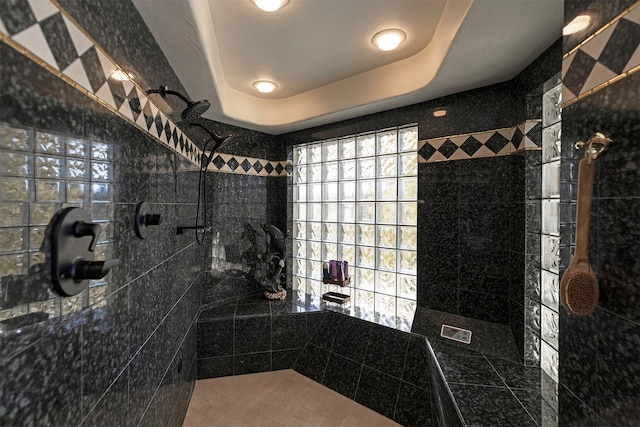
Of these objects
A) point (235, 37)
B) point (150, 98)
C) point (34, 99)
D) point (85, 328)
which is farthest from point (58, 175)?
point (235, 37)

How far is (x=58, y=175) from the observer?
0.62 metres

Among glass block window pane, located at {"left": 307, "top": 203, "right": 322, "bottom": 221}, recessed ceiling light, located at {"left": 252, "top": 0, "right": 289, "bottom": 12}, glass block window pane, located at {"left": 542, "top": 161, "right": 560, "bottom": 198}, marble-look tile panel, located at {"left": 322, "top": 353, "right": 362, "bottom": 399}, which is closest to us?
recessed ceiling light, located at {"left": 252, "top": 0, "right": 289, "bottom": 12}

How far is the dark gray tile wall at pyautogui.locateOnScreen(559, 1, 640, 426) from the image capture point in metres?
0.58

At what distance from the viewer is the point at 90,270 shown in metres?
0.63

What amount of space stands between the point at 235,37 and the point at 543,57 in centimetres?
165

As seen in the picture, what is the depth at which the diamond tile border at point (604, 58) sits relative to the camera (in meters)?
0.57

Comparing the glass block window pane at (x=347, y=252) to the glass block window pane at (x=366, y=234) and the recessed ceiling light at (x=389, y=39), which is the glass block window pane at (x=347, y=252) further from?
the recessed ceiling light at (x=389, y=39)

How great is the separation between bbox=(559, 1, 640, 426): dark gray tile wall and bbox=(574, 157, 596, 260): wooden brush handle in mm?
12

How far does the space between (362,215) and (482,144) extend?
3.34ft

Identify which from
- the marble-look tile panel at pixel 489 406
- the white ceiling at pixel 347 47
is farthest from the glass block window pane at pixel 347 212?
the marble-look tile panel at pixel 489 406

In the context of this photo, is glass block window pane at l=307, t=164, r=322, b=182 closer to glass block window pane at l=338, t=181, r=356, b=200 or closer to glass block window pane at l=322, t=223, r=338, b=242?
glass block window pane at l=338, t=181, r=356, b=200

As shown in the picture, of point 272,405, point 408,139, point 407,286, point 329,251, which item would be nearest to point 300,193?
point 329,251

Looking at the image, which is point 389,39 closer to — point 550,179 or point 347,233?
point 550,179

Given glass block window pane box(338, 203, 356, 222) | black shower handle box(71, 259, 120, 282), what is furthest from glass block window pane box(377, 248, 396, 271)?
black shower handle box(71, 259, 120, 282)
